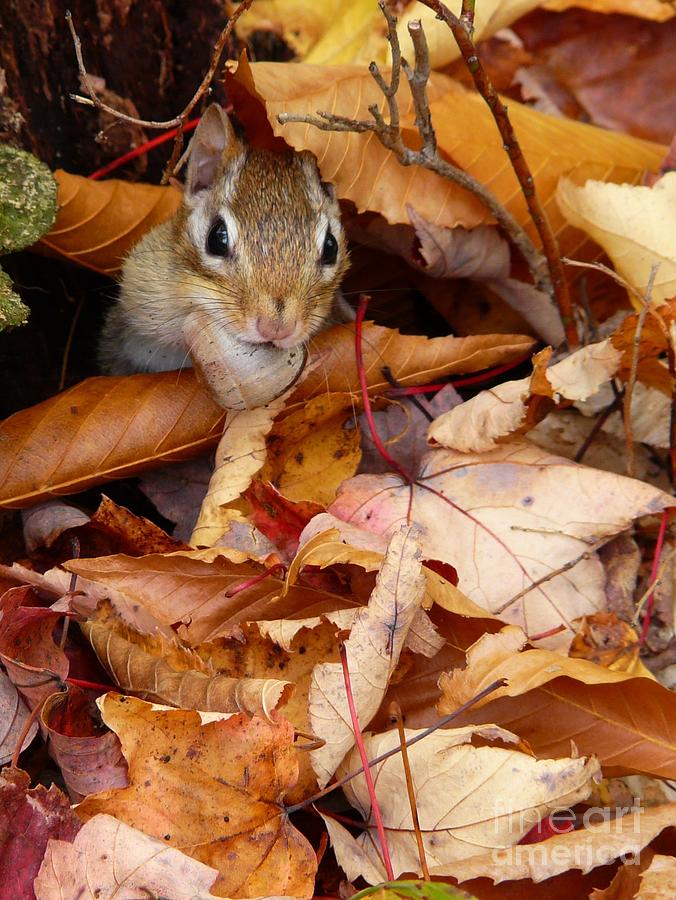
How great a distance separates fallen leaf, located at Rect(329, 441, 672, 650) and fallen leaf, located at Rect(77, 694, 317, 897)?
677 mm

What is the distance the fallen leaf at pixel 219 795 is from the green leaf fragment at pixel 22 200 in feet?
4.03

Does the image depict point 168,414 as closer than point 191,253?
Yes

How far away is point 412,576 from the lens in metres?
1.93

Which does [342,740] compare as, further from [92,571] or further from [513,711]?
[92,571]

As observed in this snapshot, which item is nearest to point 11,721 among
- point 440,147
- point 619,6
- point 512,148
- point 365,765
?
point 365,765

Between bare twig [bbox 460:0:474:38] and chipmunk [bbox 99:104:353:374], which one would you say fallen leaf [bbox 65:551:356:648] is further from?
bare twig [bbox 460:0:474:38]

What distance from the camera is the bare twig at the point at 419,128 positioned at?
2.31m

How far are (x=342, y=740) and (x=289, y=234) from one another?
4.77 ft

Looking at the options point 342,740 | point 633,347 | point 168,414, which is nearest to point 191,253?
point 168,414

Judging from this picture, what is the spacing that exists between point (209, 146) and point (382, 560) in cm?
150

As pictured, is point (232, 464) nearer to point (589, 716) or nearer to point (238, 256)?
point (238, 256)

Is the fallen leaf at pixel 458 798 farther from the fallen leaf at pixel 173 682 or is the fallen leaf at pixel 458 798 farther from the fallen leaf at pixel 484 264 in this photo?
the fallen leaf at pixel 484 264

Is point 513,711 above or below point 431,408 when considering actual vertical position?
below

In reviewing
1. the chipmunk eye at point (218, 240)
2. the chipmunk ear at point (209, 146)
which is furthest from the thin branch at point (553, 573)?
the chipmunk ear at point (209, 146)
